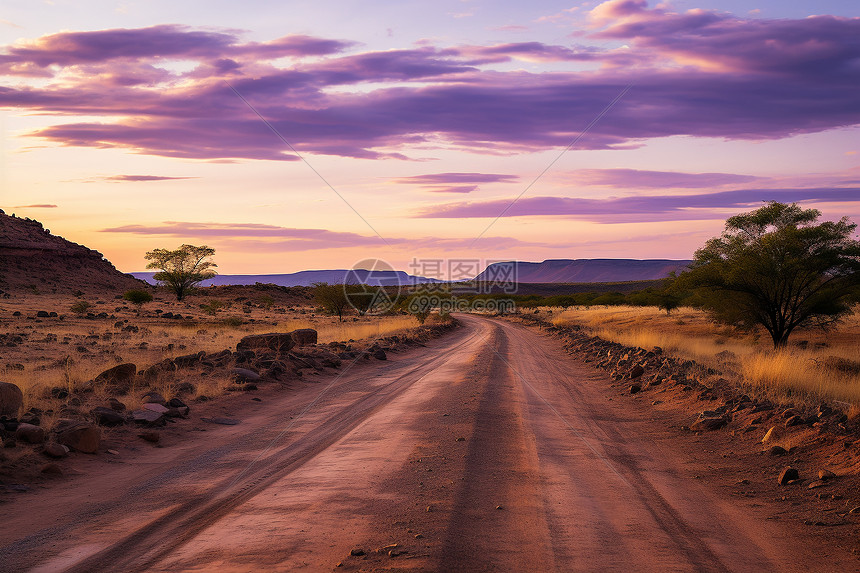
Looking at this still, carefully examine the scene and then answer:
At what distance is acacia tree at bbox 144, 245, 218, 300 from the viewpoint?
77.2 metres

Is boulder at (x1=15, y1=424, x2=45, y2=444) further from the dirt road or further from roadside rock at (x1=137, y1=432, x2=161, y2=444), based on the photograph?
roadside rock at (x1=137, y1=432, x2=161, y2=444)

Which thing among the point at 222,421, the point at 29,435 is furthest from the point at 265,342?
the point at 29,435

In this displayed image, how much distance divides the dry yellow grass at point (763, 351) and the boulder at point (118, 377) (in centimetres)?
1484

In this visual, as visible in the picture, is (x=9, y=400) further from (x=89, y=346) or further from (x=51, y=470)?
(x=89, y=346)

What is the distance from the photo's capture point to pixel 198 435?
35.6 ft

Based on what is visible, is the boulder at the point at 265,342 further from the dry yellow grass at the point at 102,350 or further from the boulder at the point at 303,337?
the boulder at the point at 303,337

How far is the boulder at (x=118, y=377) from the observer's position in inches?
558

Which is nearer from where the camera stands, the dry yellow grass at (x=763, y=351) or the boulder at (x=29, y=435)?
the boulder at (x=29, y=435)

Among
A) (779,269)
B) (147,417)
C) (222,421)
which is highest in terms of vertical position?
(779,269)

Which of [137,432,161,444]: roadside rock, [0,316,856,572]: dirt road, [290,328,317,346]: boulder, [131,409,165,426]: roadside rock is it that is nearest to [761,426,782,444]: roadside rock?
[0,316,856,572]: dirt road

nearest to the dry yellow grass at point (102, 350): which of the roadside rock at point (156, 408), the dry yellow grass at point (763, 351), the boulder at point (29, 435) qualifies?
the roadside rock at point (156, 408)

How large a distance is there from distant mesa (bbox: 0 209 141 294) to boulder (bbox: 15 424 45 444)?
71.0 meters

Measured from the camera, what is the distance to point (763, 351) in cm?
2427

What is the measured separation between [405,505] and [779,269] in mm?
25954
